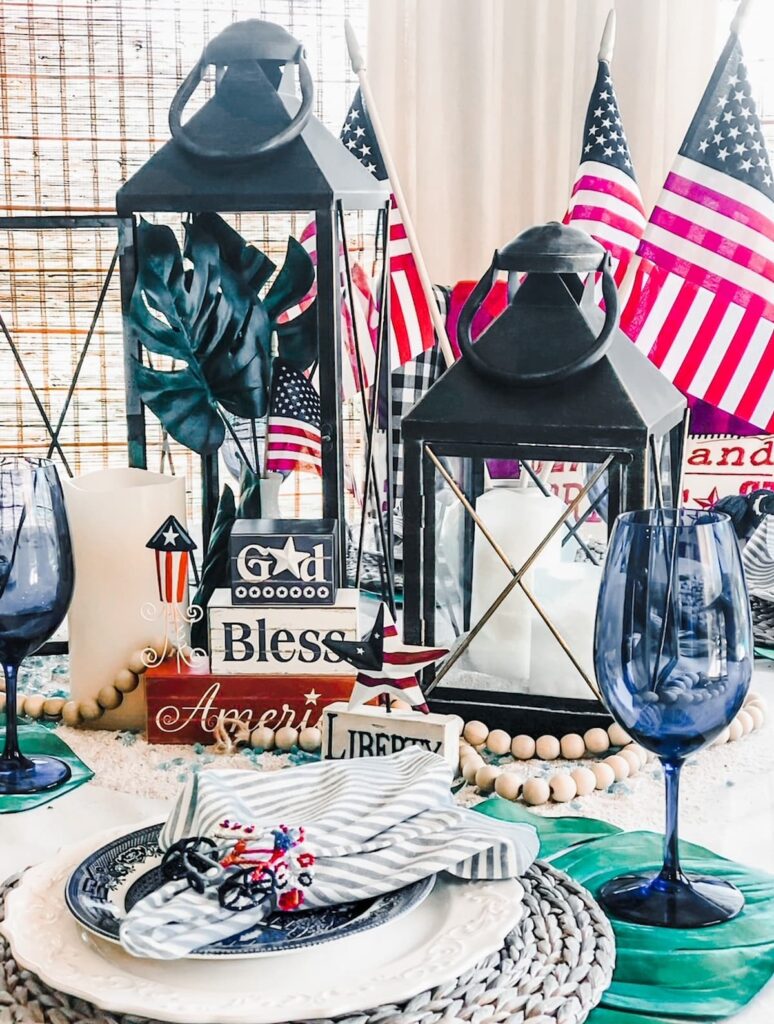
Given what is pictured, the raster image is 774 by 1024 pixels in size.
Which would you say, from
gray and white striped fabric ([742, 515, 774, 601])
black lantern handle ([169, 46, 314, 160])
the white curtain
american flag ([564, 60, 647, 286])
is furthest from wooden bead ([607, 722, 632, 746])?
the white curtain

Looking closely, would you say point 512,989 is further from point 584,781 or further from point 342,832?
point 584,781

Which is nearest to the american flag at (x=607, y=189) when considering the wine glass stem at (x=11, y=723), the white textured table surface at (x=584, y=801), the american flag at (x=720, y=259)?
the american flag at (x=720, y=259)

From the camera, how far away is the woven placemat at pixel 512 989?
63 cm

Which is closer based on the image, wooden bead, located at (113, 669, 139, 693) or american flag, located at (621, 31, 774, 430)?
wooden bead, located at (113, 669, 139, 693)

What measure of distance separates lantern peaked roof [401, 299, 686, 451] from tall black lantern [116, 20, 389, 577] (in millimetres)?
176

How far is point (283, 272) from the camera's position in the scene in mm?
1296

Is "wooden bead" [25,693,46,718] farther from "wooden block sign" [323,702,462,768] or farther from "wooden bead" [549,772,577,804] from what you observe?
"wooden bead" [549,772,577,804]

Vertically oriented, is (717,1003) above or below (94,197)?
below

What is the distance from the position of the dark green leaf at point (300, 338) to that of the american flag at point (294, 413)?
15 millimetres

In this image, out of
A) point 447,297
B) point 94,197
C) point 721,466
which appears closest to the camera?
point 721,466

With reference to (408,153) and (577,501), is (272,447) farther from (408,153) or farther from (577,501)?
(408,153)

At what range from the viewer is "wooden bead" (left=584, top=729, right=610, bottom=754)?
1.10 metres

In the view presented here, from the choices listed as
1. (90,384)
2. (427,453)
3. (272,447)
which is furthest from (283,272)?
(90,384)

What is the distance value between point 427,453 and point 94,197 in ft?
6.36
